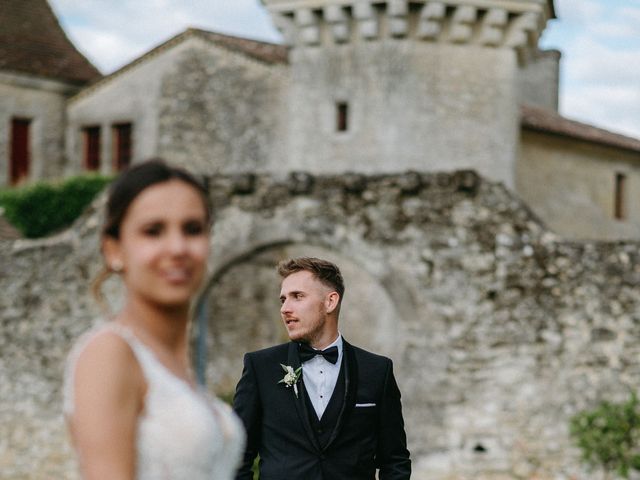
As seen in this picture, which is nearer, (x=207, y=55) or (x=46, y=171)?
(x=207, y=55)

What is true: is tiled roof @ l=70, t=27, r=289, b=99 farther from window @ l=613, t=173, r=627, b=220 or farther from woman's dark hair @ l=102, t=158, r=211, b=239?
woman's dark hair @ l=102, t=158, r=211, b=239

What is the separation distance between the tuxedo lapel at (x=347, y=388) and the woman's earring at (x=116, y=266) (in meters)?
2.21

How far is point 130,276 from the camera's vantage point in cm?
219

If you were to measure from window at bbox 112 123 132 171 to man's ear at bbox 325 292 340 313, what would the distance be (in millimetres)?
20447

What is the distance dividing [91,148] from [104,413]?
2388cm

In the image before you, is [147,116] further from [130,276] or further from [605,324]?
[130,276]

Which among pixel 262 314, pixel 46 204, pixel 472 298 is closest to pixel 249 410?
pixel 472 298

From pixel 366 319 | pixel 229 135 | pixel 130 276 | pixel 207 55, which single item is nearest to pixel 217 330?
pixel 366 319

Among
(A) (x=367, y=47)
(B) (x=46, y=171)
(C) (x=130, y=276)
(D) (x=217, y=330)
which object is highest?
(A) (x=367, y=47)

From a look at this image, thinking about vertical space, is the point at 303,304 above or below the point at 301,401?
above

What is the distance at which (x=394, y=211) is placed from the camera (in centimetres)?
1141

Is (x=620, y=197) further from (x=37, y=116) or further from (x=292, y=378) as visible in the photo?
(x=292, y=378)

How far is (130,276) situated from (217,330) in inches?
631

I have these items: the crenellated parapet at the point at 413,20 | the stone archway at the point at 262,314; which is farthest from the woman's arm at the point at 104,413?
the crenellated parapet at the point at 413,20
